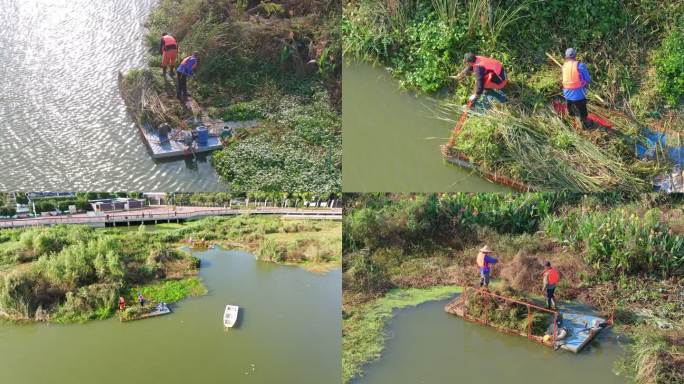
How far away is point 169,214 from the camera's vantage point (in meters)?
12.6

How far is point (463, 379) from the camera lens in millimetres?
6188

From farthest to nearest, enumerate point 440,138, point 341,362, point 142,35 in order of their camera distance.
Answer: point 142,35 → point 440,138 → point 341,362

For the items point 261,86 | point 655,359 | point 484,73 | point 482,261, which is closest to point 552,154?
point 484,73

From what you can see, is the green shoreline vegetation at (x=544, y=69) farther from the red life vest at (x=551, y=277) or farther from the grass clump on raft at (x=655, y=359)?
the grass clump on raft at (x=655, y=359)

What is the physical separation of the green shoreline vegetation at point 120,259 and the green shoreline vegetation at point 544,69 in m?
3.96

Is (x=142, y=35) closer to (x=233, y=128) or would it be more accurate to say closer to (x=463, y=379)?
(x=233, y=128)

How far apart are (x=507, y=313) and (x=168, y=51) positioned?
6.12 m

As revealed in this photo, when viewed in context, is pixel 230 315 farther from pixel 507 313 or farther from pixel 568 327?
pixel 568 327

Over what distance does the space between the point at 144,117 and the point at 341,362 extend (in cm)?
451

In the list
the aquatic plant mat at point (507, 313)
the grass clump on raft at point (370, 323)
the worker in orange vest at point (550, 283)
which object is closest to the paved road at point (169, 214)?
the grass clump on raft at point (370, 323)

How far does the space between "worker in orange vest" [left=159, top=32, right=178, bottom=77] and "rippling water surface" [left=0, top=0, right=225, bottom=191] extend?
0.70 metres

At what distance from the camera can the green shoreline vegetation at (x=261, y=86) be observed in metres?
7.91

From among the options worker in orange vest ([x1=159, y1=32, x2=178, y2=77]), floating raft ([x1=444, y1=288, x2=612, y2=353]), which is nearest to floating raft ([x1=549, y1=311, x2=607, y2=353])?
floating raft ([x1=444, y1=288, x2=612, y2=353])

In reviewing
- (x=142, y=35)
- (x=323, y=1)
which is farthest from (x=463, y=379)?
(x=142, y=35)
